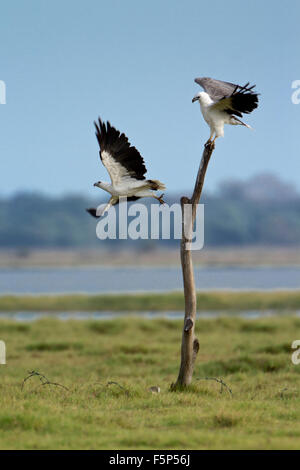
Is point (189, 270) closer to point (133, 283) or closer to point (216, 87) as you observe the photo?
point (216, 87)

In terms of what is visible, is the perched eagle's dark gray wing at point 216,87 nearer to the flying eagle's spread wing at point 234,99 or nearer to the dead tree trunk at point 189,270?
the flying eagle's spread wing at point 234,99

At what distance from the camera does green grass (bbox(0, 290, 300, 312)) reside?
125 ft

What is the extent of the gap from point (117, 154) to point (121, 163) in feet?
0.41

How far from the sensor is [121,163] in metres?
9.32

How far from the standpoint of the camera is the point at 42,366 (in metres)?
16.2

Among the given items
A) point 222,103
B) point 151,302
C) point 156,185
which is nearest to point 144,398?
point 156,185

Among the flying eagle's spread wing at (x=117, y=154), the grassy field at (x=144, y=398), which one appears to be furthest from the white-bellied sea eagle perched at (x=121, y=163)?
the grassy field at (x=144, y=398)

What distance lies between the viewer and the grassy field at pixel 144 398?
25.3 feet

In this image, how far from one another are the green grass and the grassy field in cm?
1738

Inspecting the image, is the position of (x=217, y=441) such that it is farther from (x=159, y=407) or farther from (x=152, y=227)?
(x=152, y=227)

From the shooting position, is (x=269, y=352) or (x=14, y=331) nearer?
(x=269, y=352)
